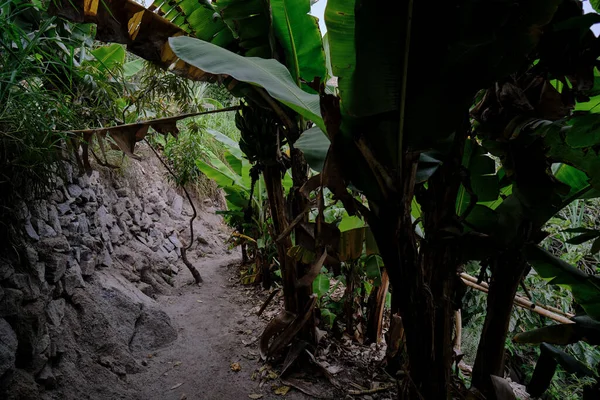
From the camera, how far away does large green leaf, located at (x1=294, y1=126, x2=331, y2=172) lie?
1345 mm

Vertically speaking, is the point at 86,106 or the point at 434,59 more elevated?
the point at 86,106

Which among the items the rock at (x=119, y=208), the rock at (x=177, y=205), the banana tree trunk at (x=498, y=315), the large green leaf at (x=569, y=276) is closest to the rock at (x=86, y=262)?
the rock at (x=119, y=208)

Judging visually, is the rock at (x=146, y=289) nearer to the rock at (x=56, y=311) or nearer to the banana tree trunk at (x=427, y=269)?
the rock at (x=56, y=311)

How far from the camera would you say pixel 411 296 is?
125 centimetres

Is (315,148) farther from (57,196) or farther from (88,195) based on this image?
(88,195)

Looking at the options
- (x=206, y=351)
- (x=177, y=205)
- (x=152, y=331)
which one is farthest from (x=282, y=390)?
(x=177, y=205)

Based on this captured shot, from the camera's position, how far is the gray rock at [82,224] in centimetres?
265

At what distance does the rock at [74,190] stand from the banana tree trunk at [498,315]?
316 cm

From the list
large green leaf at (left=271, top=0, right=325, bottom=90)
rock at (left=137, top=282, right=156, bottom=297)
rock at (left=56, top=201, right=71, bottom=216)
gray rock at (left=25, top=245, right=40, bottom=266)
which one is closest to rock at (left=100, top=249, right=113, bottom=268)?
rock at (left=137, top=282, right=156, bottom=297)

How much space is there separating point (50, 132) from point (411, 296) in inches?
78.0

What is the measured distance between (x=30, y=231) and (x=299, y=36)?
6.79 ft

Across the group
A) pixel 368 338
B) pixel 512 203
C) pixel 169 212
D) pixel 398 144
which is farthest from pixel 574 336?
pixel 169 212

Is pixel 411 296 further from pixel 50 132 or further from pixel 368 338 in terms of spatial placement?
pixel 50 132

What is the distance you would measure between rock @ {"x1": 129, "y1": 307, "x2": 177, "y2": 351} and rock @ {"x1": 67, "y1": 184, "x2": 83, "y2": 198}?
3.82 feet
